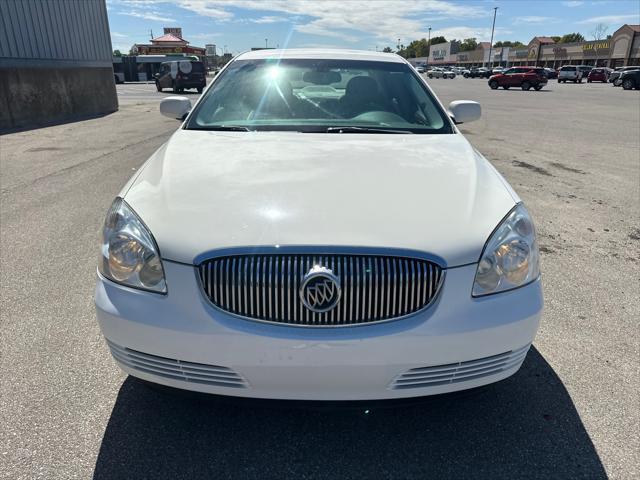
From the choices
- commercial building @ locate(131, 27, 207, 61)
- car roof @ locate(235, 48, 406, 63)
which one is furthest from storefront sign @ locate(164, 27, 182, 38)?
car roof @ locate(235, 48, 406, 63)

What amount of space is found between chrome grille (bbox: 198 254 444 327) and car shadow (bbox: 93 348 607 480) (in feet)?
1.21

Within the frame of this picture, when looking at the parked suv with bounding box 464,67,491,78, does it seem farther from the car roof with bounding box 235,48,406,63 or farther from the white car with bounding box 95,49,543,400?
the white car with bounding box 95,49,543,400

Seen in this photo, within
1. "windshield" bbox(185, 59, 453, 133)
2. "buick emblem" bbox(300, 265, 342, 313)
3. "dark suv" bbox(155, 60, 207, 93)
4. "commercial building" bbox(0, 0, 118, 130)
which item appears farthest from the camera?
"dark suv" bbox(155, 60, 207, 93)

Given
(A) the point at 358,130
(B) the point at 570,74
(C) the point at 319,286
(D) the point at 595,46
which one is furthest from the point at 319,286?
(D) the point at 595,46

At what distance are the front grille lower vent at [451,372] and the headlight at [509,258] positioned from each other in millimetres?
271

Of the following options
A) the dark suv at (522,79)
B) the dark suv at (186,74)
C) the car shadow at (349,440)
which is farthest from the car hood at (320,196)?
the dark suv at (522,79)

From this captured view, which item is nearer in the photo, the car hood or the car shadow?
the car hood

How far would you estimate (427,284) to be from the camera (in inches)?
70.3

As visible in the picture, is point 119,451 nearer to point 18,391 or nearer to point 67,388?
point 67,388

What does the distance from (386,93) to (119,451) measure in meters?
2.81

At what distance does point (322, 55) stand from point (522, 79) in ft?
128

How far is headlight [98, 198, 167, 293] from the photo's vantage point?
186 centimetres

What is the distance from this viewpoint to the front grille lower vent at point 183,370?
1.81 meters

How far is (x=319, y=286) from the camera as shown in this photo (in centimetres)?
173
